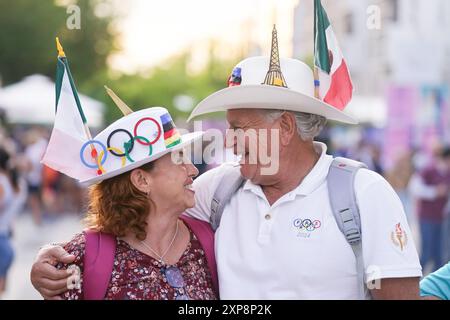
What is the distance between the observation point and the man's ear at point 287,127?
3744mm

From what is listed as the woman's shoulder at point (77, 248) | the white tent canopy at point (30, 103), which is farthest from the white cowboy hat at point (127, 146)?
the white tent canopy at point (30, 103)

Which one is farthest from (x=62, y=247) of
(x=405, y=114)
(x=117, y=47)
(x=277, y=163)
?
(x=117, y=47)

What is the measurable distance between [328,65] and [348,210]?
718mm

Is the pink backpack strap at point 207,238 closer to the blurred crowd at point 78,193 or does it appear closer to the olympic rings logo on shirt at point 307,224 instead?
the olympic rings logo on shirt at point 307,224

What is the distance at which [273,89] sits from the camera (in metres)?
3.59

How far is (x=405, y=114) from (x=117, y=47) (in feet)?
74.4

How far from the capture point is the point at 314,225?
11.5ft

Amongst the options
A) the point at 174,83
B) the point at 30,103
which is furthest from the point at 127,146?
the point at 174,83

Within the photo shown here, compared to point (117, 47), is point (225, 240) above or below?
below

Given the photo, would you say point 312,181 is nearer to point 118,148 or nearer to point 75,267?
point 118,148

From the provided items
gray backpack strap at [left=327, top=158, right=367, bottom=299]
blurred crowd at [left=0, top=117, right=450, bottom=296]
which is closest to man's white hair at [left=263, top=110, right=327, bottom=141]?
gray backpack strap at [left=327, top=158, right=367, bottom=299]

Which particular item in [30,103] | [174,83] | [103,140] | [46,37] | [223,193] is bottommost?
[223,193]

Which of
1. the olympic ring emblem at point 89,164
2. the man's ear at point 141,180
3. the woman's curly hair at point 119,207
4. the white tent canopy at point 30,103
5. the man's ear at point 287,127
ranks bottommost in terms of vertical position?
the woman's curly hair at point 119,207
